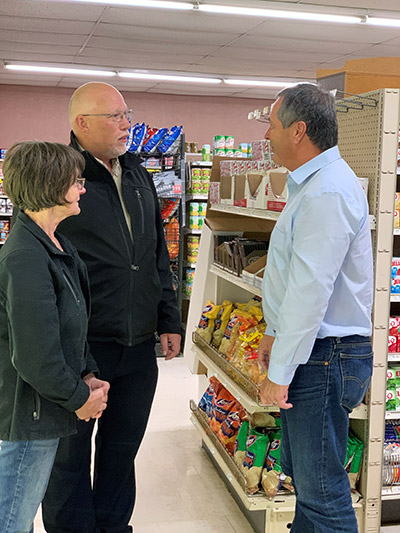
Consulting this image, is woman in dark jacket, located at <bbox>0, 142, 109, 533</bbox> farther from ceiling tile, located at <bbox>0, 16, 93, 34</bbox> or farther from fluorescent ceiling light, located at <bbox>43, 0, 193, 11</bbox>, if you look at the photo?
ceiling tile, located at <bbox>0, 16, 93, 34</bbox>

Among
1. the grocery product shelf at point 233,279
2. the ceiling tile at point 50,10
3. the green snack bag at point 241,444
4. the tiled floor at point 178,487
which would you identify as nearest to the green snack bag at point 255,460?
the green snack bag at point 241,444

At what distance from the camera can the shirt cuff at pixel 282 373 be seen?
2100 mm

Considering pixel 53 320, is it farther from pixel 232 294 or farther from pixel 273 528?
pixel 232 294

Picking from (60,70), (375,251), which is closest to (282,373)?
(375,251)

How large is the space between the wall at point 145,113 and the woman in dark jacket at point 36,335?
36.7ft

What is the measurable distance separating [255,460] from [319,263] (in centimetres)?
134

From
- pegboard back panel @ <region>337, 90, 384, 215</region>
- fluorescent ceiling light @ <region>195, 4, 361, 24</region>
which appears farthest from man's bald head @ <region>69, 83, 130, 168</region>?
fluorescent ceiling light @ <region>195, 4, 361, 24</region>

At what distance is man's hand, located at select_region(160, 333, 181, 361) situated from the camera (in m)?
2.91

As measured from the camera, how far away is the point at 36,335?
6.03 ft

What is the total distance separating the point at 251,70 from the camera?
438 inches

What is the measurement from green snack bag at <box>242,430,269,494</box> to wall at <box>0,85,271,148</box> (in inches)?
417

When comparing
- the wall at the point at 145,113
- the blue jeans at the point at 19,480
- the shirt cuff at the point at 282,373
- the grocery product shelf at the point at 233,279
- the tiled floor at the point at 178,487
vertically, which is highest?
the wall at the point at 145,113

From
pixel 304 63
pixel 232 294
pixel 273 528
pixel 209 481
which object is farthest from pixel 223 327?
pixel 304 63

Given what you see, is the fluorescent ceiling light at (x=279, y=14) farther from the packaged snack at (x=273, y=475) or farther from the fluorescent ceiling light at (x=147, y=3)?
the packaged snack at (x=273, y=475)
